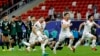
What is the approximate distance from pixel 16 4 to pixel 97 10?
8.89 metres

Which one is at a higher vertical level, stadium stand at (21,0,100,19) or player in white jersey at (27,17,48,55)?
stadium stand at (21,0,100,19)

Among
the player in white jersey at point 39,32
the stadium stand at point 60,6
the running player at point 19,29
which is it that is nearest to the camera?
the player in white jersey at point 39,32

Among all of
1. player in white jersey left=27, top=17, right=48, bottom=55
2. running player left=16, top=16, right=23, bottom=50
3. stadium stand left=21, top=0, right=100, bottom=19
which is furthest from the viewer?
stadium stand left=21, top=0, right=100, bottom=19

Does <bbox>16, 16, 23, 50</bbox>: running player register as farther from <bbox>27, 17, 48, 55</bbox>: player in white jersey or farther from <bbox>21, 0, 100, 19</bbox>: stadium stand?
<bbox>21, 0, 100, 19</bbox>: stadium stand

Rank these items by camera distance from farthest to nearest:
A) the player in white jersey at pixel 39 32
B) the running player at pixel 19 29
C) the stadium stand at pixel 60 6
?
the stadium stand at pixel 60 6, the running player at pixel 19 29, the player in white jersey at pixel 39 32

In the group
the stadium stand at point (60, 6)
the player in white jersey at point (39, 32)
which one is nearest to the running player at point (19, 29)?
the player in white jersey at point (39, 32)

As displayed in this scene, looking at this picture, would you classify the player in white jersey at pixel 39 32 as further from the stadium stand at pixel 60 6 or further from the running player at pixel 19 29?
the stadium stand at pixel 60 6

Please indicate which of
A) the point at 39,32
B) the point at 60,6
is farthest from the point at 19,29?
the point at 60,6

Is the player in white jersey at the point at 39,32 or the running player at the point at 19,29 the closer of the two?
the player in white jersey at the point at 39,32

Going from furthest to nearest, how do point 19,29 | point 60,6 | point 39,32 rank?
1. point 60,6
2. point 19,29
3. point 39,32

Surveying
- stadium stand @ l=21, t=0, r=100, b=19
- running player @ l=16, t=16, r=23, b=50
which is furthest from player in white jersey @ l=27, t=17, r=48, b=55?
stadium stand @ l=21, t=0, r=100, b=19

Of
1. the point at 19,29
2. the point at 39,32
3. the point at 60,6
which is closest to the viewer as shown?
the point at 39,32

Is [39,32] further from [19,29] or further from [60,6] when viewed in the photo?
[60,6]

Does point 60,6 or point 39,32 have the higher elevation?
point 60,6
